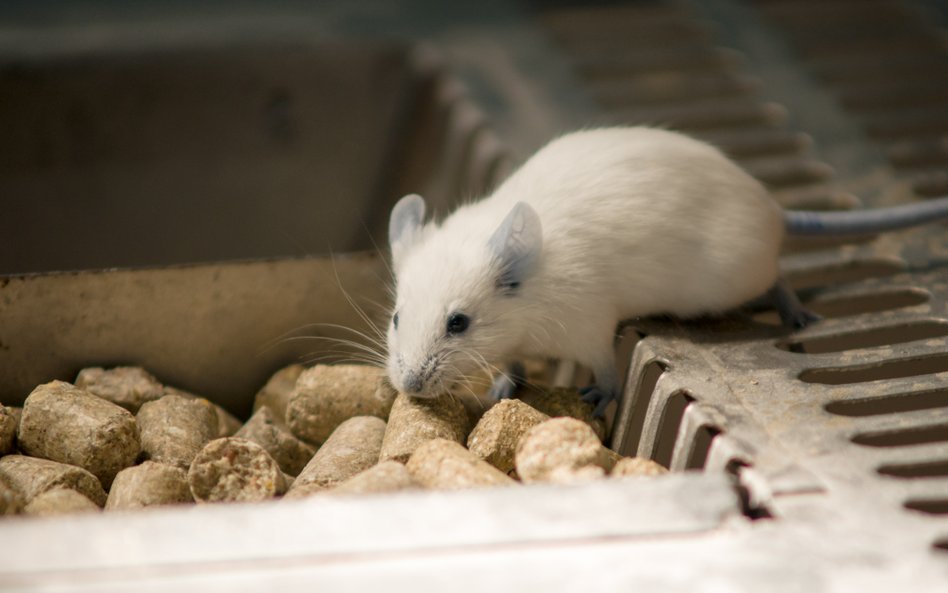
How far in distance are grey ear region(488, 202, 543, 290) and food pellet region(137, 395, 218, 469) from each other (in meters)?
0.58

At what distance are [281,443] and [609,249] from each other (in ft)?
2.30

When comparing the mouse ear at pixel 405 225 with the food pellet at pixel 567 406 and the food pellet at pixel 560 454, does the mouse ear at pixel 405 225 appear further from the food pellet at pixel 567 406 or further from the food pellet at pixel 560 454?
the food pellet at pixel 560 454

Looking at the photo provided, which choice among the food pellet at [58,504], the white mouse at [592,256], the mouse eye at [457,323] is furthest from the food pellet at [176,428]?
the mouse eye at [457,323]

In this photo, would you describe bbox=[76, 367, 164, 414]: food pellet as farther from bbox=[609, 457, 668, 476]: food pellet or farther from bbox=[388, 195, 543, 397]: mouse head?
bbox=[609, 457, 668, 476]: food pellet

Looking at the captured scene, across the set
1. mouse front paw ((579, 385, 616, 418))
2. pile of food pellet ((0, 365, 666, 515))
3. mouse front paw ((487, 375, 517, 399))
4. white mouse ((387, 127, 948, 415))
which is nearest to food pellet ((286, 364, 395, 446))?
pile of food pellet ((0, 365, 666, 515))

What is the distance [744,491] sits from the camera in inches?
52.2

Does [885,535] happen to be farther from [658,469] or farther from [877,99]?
[877,99]

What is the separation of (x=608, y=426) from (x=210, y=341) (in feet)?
2.54

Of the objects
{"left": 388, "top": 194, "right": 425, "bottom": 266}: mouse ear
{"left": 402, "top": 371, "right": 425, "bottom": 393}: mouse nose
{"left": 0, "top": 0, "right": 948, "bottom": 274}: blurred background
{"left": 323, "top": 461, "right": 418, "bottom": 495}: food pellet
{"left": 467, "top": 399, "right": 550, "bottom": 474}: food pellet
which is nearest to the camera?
{"left": 323, "top": 461, "right": 418, "bottom": 495}: food pellet

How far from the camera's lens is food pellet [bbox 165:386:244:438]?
6.40ft

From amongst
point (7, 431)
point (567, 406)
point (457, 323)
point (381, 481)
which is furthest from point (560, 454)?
point (7, 431)

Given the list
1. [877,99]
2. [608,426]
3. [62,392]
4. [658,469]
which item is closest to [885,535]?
[658,469]

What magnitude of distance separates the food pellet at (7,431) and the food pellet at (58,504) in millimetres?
251

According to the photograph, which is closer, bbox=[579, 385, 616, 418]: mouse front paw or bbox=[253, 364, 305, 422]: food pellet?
bbox=[579, 385, 616, 418]: mouse front paw
